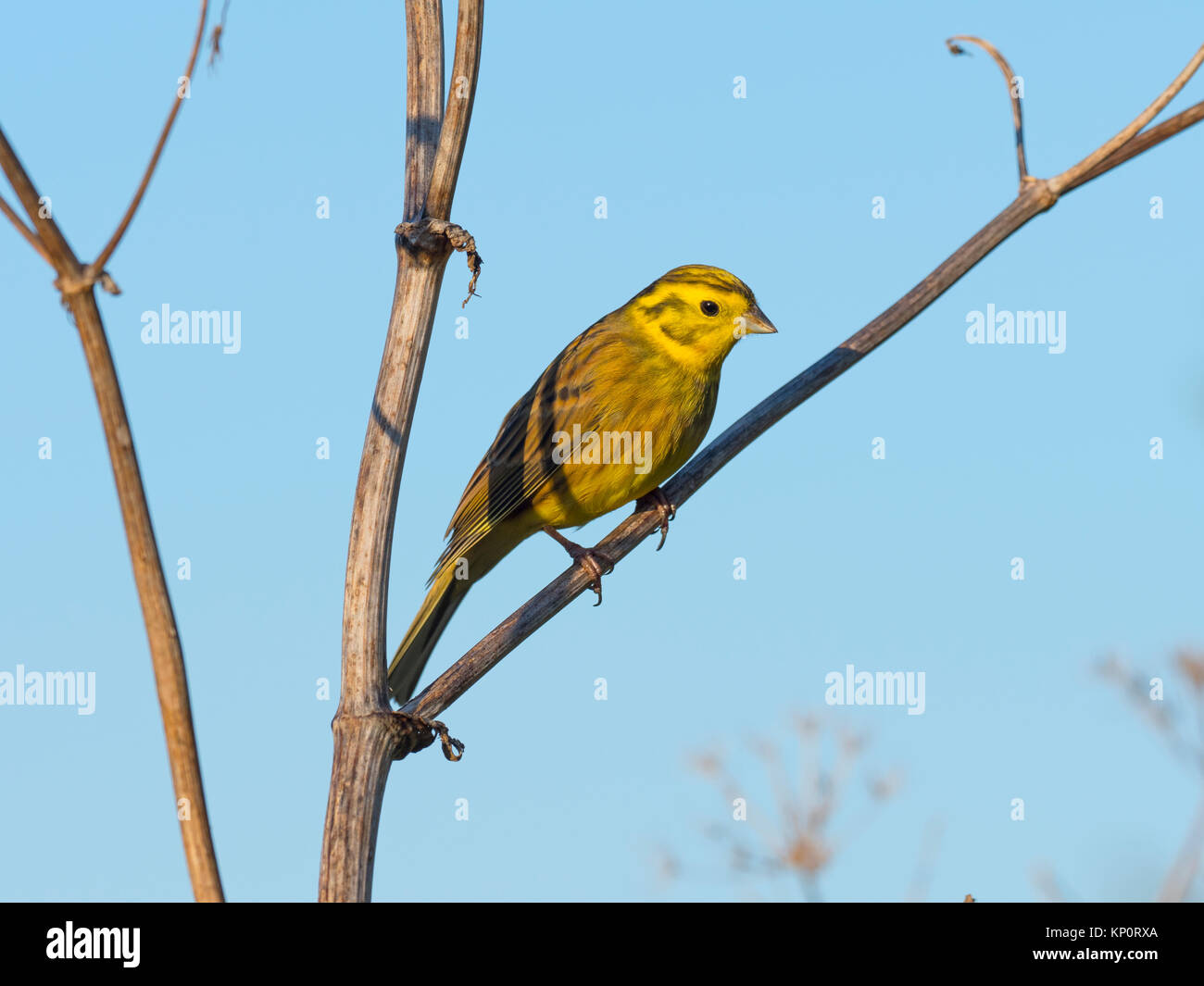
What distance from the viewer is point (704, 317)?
7121 millimetres

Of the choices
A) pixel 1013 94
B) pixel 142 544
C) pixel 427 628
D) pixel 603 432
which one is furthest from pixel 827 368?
pixel 427 628

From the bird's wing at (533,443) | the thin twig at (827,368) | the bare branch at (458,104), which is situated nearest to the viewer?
the bare branch at (458,104)

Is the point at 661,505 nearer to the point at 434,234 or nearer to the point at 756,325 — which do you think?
the point at 756,325

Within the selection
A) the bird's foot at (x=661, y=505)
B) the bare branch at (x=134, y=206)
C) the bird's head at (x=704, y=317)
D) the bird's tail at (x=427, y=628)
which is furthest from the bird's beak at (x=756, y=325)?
the bare branch at (x=134, y=206)

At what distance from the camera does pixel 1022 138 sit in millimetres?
3520

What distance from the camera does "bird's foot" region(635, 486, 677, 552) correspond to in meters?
5.71

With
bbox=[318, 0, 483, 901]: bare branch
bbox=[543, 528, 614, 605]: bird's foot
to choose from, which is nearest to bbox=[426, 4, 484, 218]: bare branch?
bbox=[318, 0, 483, 901]: bare branch

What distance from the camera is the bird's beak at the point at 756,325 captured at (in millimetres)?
6969

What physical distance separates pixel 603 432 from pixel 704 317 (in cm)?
95

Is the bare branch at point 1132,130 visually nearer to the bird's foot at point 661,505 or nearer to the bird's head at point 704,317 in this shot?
the bird's foot at point 661,505

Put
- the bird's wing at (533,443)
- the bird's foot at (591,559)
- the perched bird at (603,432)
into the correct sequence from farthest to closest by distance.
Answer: the bird's wing at (533,443)
the perched bird at (603,432)
the bird's foot at (591,559)

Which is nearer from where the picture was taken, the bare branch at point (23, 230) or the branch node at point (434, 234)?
the bare branch at point (23, 230)
